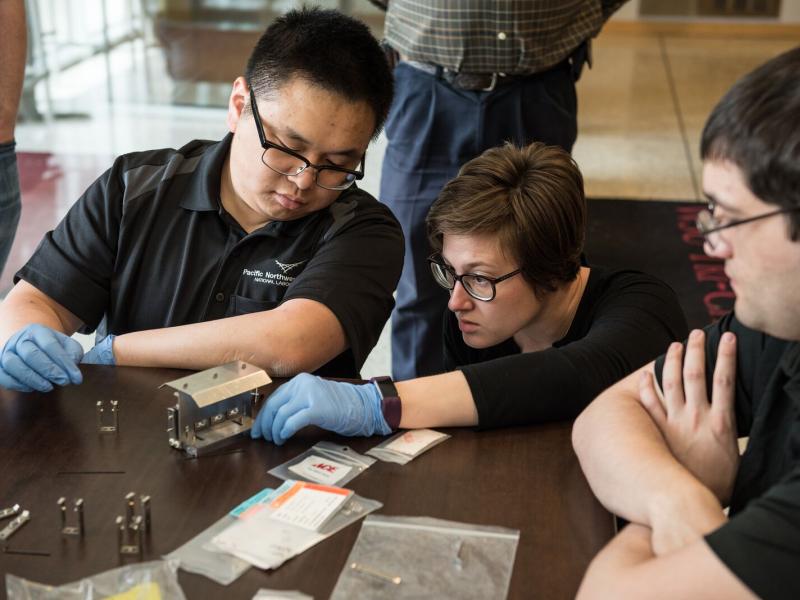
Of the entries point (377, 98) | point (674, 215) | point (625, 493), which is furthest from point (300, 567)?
point (674, 215)

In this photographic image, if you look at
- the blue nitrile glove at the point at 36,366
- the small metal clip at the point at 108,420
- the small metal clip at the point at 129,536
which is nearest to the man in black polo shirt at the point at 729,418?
the small metal clip at the point at 129,536


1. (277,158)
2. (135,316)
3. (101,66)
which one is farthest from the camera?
(101,66)

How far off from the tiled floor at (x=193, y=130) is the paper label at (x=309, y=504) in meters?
2.63

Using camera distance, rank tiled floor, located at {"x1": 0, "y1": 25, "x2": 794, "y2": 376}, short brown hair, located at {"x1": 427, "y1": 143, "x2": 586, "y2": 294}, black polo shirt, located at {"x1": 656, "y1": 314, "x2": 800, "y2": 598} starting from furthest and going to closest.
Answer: tiled floor, located at {"x1": 0, "y1": 25, "x2": 794, "y2": 376} < short brown hair, located at {"x1": 427, "y1": 143, "x2": 586, "y2": 294} < black polo shirt, located at {"x1": 656, "y1": 314, "x2": 800, "y2": 598}

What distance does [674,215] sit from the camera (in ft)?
14.6

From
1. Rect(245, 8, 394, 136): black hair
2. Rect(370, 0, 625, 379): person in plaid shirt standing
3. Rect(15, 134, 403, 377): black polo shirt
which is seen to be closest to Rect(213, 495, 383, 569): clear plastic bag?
Rect(15, 134, 403, 377): black polo shirt

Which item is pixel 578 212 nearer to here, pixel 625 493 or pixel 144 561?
pixel 625 493

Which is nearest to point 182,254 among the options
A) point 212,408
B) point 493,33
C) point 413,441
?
point 212,408

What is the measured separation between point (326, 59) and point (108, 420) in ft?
2.29

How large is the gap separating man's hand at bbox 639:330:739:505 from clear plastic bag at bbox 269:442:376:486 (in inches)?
14.7

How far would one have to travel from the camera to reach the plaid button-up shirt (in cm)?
259

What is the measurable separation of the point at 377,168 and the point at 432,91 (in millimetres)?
2299

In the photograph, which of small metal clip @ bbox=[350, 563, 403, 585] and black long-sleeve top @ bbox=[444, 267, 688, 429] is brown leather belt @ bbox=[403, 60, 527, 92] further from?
small metal clip @ bbox=[350, 563, 403, 585]

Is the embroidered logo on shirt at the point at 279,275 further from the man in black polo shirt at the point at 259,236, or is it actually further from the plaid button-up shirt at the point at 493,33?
the plaid button-up shirt at the point at 493,33
